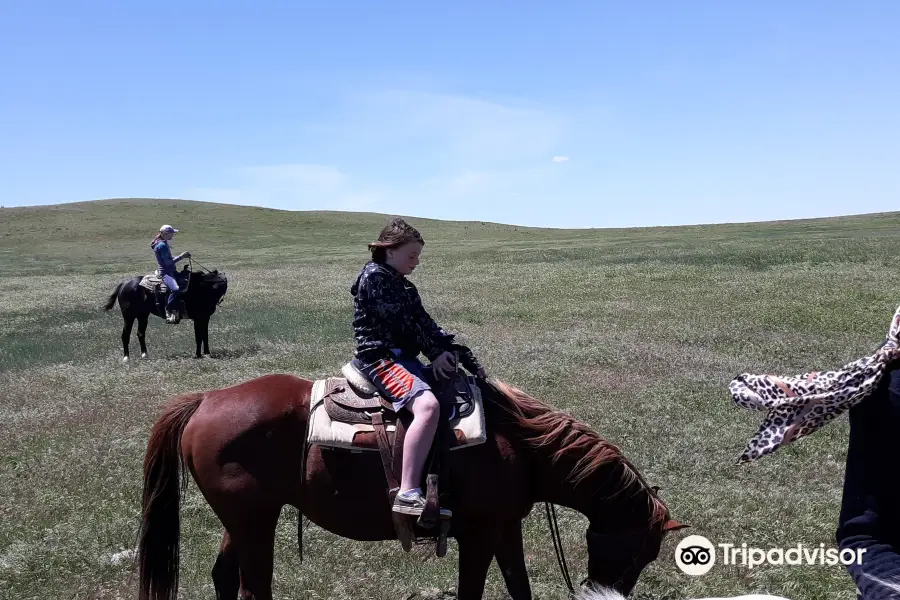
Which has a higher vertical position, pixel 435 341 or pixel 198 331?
pixel 435 341

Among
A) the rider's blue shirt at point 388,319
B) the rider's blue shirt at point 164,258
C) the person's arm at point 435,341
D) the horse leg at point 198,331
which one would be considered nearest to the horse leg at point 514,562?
the person's arm at point 435,341

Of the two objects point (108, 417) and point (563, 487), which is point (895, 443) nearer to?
point (563, 487)

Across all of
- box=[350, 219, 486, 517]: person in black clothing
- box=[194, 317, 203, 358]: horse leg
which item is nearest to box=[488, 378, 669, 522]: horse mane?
box=[350, 219, 486, 517]: person in black clothing

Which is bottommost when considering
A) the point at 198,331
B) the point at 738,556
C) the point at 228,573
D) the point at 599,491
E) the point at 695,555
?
the point at 738,556

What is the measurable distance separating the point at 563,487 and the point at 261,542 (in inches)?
75.7

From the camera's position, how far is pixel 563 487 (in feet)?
14.8

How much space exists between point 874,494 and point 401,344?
2762mm

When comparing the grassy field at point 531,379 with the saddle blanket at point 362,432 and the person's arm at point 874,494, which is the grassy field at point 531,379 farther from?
the person's arm at point 874,494

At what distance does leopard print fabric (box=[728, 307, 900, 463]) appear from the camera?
7.86ft

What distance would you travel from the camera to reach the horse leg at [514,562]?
4773 millimetres

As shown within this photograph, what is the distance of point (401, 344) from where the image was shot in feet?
15.0

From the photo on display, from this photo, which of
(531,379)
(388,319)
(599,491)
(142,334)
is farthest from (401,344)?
(142,334)

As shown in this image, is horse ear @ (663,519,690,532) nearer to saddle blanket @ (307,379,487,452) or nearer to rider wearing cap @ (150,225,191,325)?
saddle blanket @ (307,379,487,452)

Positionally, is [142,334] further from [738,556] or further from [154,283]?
[738,556]
